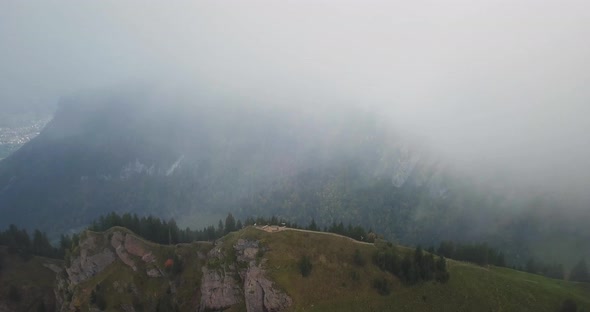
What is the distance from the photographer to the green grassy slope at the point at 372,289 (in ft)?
355

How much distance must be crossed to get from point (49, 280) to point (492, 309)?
480 ft

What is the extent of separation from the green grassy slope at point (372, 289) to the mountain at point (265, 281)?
0.25m

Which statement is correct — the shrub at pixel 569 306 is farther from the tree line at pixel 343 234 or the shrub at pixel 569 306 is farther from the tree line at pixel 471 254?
the tree line at pixel 471 254

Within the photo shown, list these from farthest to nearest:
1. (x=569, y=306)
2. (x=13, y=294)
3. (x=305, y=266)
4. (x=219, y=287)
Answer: (x=13, y=294) → (x=219, y=287) → (x=305, y=266) → (x=569, y=306)

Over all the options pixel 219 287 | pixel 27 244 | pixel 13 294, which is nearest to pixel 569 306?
pixel 219 287

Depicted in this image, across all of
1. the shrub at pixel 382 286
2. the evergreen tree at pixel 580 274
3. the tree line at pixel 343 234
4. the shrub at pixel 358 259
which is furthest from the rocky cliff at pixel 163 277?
the evergreen tree at pixel 580 274

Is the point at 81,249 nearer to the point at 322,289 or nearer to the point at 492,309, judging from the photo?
the point at 322,289

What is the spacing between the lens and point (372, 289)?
113m

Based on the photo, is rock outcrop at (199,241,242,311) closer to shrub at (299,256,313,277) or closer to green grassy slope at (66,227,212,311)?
green grassy slope at (66,227,212,311)

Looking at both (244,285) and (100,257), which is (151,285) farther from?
(244,285)

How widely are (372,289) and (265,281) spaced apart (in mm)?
27667

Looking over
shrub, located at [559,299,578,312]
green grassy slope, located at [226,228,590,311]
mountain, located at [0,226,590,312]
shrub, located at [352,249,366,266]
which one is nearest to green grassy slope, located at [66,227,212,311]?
mountain, located at [0,226,590,312]

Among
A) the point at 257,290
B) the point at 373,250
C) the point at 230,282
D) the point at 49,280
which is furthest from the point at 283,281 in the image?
the point at 49,280

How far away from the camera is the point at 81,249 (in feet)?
481
